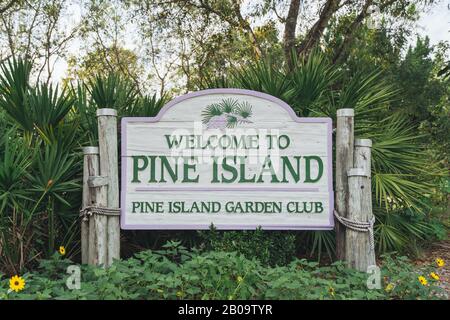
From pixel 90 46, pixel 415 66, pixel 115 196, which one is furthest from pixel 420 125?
pixel 90 46

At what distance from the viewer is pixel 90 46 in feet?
67.0

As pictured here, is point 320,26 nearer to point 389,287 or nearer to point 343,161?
point 343,161

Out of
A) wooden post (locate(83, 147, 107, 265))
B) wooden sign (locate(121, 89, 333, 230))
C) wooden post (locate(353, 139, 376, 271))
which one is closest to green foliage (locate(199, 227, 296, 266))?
wooden sign (locate(121, 89, 333, 230))

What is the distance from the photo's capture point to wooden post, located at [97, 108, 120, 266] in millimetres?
4551

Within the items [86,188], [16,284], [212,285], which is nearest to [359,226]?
[212,285]

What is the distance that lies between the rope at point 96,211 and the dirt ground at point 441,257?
3.18m

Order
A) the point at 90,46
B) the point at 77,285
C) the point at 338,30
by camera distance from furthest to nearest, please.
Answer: the point at 90,46, the point at 338,30, the point at 77,285

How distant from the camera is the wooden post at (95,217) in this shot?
176 inches

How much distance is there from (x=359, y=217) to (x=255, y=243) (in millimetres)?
998

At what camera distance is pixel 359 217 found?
4.55 m
